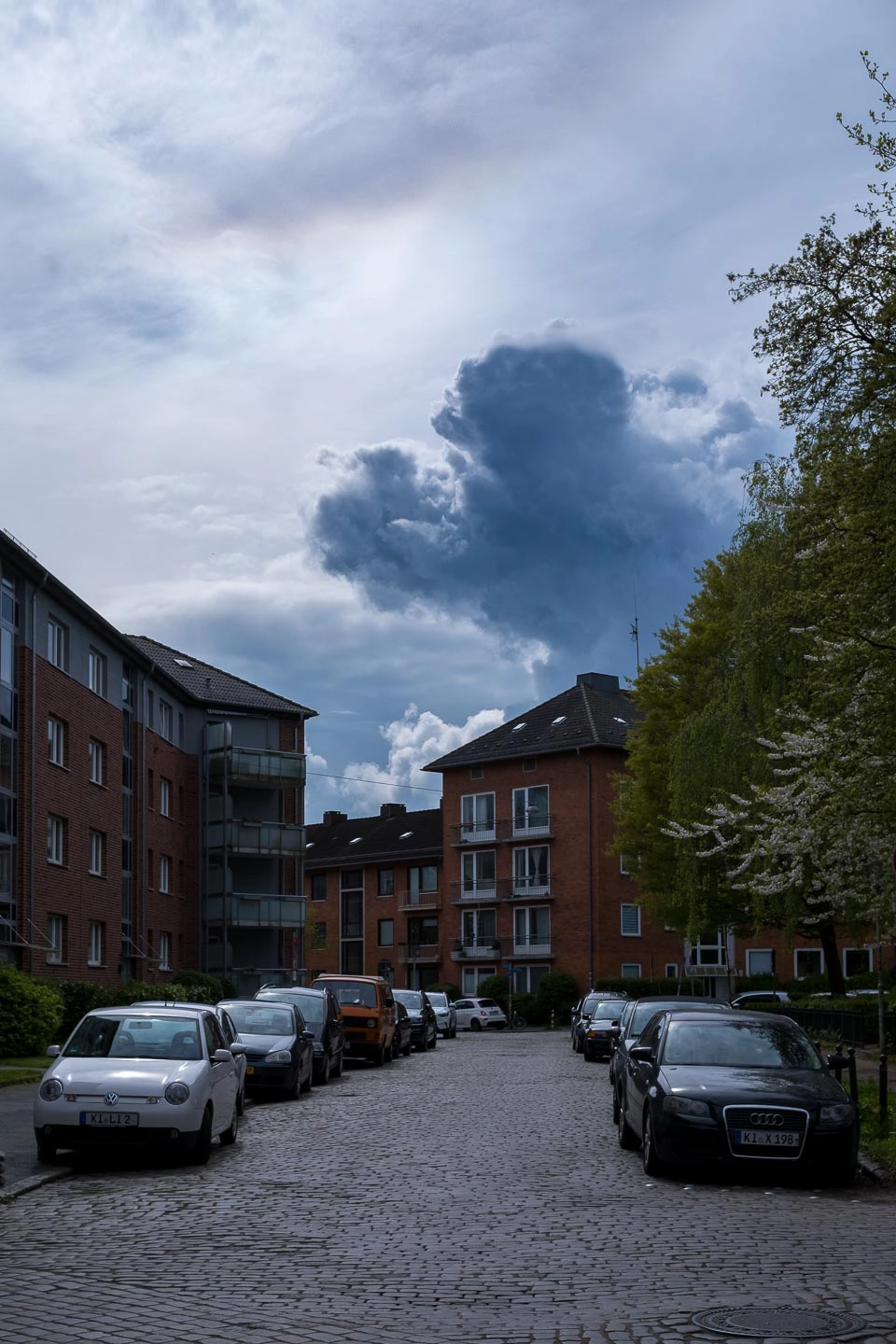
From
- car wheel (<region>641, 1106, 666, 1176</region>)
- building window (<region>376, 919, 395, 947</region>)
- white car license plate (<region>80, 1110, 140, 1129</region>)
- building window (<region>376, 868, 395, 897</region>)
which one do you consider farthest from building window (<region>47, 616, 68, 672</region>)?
building window (<region>376, 868, 395, 897</region>)

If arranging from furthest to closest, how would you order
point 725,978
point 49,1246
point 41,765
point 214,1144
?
point 725,978, point 41,765, point 214,1144, point 49,1246

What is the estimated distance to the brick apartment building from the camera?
39.3 meters

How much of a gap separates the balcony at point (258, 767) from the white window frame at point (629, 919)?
1802 cm

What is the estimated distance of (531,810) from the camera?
7650 cm

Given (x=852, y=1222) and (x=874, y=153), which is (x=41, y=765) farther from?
(x=852, y=1222)

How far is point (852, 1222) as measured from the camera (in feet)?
36.0

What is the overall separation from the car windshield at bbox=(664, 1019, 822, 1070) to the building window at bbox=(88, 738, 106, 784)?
33.2 metres

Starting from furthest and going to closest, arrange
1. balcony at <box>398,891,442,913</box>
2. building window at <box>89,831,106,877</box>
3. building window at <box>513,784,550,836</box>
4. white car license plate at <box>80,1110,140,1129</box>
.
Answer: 1. balcony at <box>398,891,442,913</box>
2. building window at <box>513,784,550,836</box>
3. building window at <box>89,831,106,877</box>
4. white car license plate at <box>80,1110,140,1129</box>

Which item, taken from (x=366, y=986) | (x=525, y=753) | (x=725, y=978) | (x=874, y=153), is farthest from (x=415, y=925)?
(x=874, y=153)

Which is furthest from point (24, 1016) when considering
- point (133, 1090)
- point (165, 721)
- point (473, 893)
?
point (473, 893)

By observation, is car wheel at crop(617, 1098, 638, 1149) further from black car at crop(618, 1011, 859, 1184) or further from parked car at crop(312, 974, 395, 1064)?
parked car at crop(312, 974, 395, 1064)

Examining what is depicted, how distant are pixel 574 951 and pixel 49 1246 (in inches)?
2508

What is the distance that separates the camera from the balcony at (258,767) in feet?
197

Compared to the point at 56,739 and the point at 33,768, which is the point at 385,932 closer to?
the point at 56,739
